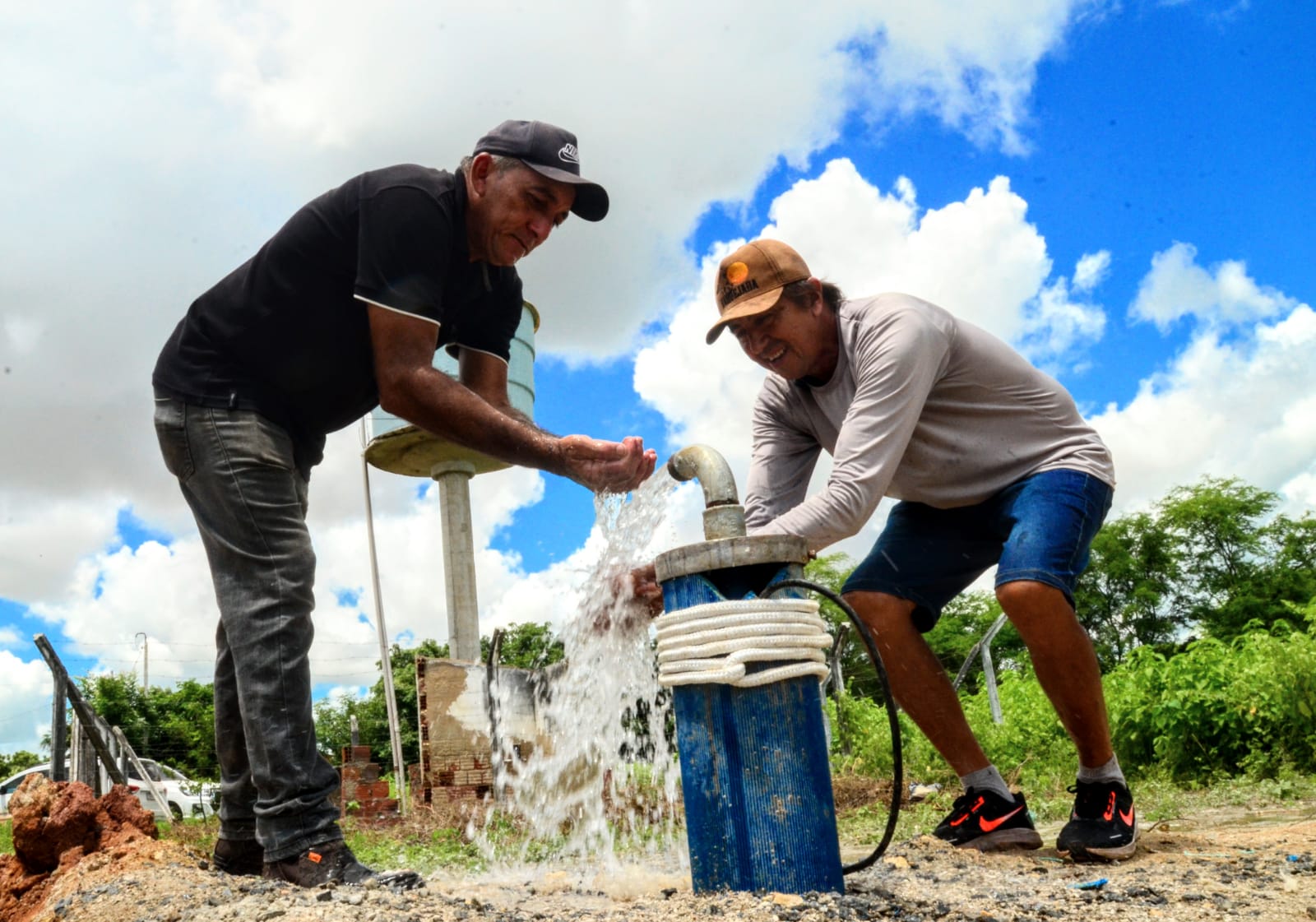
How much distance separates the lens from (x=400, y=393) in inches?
97.8

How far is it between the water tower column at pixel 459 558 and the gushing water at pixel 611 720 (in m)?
5.12

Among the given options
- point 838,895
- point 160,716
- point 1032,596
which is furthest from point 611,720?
point 160,716

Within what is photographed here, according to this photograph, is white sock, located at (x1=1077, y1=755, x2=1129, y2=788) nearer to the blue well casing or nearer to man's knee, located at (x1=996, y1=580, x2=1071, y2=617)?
man's knee, located at (x1=996, y1=580, x2=1071, y2=617)

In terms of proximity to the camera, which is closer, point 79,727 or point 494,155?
point 494,155

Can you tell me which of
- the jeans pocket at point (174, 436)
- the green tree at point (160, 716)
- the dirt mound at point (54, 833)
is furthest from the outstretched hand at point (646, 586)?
the green tree at point (160, 716)

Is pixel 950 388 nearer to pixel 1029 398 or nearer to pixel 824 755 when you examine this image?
pixel 1029 398

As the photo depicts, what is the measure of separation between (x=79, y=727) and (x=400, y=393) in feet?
19.0

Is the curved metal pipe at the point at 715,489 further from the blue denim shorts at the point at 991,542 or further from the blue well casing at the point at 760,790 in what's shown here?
the blue denim shorts at the point at 991,542

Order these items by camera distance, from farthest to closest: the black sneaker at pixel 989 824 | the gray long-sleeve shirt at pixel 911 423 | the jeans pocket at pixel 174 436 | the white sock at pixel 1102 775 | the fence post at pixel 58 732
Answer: the fence post at pixel 58 732, the black sneaker at pixel 989 824, the white sock at pixel 1102 775, the gray long-sleeve shirt at pixel 911 423, the jeans pocket at pixel 174 436

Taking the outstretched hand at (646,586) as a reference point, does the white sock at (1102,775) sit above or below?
below

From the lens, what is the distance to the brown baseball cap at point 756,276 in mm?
2959

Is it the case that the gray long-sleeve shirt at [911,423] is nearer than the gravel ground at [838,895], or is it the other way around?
the gravel ground at [838,895]

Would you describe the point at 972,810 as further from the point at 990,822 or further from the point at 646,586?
the point at 646,586

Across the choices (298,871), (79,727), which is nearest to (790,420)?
(298,871)
